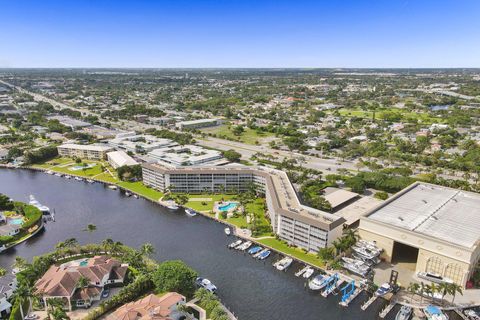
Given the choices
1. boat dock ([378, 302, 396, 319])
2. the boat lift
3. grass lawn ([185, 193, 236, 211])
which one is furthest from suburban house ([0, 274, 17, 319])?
boat dock ([378, 302, 396, 319])

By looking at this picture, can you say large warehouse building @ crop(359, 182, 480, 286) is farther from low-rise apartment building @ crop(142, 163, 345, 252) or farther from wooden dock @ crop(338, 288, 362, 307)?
wooden dock @ crop(338, 288, 362, 307)

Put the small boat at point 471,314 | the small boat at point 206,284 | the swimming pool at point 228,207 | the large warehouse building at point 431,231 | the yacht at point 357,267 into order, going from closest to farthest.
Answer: the small boat at point 471,314, the small boat at point 206,284, the large warehouse building at point 431,231, the yacht at point 357,267, the swimming pool at point 228,207

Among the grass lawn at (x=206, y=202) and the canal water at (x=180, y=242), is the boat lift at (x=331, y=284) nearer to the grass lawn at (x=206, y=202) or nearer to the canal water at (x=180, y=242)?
the canal water at (x=180, y=242)

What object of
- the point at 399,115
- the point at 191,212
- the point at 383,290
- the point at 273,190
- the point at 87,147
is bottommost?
the point at 191,212

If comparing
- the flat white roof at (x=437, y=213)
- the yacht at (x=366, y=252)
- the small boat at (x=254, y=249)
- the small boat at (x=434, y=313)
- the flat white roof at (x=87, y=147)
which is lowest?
the small boat at (x=254, y=249)

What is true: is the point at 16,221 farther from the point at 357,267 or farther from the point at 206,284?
the point at 357,267

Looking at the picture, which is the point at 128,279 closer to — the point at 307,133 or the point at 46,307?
the point at 46,307

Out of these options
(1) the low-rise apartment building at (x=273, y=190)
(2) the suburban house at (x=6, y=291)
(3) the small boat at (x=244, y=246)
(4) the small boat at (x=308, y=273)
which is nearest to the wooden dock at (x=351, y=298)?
(4) the small boat at (x=308, y=273)

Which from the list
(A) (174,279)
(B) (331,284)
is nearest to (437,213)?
(B) (331,284)
